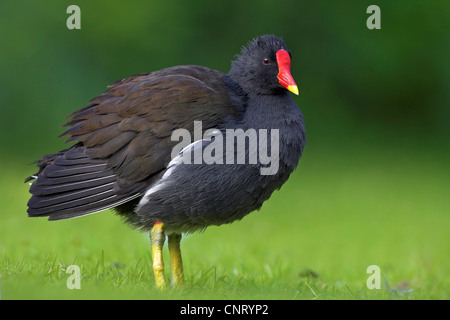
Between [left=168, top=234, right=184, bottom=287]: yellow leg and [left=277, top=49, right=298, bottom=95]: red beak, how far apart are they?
145 centimetres

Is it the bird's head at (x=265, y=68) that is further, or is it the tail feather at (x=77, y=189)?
the bird's head at (x=265, y=68)

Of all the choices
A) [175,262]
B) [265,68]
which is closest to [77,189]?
[175,262]

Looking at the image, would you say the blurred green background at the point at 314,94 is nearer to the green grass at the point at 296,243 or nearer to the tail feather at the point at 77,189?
the green grass at the point at 296,243

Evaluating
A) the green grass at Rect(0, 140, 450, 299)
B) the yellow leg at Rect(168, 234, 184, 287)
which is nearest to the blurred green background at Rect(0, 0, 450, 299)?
the green grass at Rect(0, 140, 450, 299)

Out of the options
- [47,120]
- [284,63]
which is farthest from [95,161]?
[47,120]

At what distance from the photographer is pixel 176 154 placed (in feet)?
16.2

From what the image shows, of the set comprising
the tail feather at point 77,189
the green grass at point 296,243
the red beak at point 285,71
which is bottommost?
the green grass at point 296,243

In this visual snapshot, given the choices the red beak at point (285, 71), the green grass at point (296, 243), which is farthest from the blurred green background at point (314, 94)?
the red beak at point (285, 71)

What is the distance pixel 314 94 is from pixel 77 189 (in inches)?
337

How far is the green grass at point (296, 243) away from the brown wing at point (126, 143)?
57 cm

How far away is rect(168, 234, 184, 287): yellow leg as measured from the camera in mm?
5336

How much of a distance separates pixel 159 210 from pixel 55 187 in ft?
2.58

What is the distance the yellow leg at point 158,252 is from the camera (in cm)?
506

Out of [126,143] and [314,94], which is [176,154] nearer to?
[126,143]
